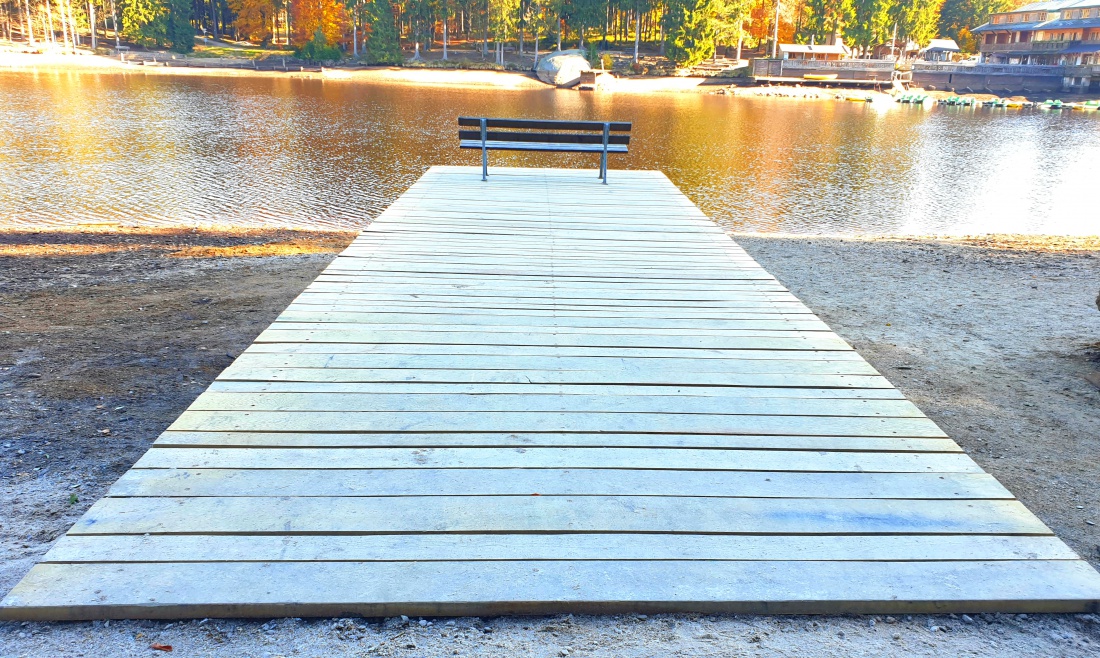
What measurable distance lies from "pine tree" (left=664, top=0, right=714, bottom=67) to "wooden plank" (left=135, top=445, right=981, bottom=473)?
7134 cm

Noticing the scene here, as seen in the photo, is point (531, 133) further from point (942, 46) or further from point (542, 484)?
point (942, 46)

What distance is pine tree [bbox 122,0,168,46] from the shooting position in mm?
70125

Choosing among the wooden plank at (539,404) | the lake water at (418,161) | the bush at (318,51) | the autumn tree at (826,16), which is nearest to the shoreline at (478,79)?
the bush at (318,51)

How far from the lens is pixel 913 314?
8.50 m

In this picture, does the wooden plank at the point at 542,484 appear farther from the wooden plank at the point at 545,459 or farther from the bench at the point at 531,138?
the bench at the point at 531,138

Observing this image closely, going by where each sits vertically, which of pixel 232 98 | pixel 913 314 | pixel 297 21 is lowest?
pixel 913 314

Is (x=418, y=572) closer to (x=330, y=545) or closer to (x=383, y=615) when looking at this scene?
(x=383, y=615)

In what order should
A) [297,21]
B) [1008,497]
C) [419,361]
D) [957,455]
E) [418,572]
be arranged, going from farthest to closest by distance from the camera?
[297,21] → [419,361] → [957,455] → [1008,497] → [418,572]

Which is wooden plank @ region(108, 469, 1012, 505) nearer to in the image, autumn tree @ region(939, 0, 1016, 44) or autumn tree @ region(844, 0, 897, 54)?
autumn tree @ region(844, 0, 897, 54)

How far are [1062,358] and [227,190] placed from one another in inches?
635

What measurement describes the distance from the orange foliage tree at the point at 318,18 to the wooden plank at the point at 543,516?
83.5 m

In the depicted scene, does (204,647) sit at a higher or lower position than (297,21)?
lower

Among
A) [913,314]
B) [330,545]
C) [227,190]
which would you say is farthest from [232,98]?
[330,545]

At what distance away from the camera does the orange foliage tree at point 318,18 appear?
7806 centimetres
